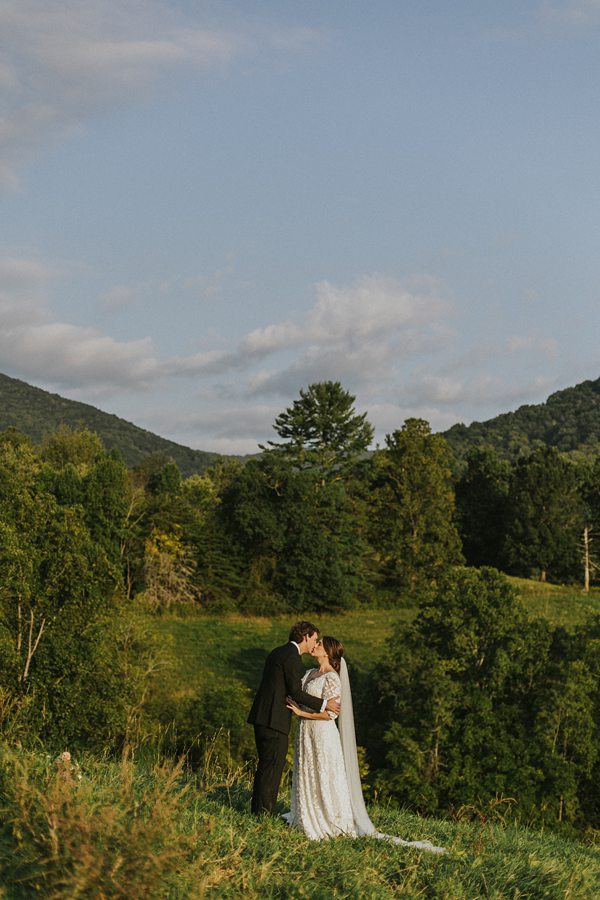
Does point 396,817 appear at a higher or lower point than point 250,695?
higher

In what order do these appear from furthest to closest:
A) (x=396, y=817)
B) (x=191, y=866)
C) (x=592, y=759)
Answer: (x=592, y=759) → (x=396, y=817) → (x=191, y=866)

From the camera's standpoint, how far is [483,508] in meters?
69.1

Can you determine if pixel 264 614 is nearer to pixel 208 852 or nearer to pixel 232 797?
pixel 232 797

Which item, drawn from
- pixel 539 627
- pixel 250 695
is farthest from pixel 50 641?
pixel 539 627

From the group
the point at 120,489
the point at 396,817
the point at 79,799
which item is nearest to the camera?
the point at 79,799

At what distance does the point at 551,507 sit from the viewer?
64562 millimetres

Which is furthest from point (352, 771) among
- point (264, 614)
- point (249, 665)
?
point (264, 614)

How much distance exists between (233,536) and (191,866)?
49.8 meters

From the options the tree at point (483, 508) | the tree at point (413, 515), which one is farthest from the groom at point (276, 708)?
the tree at point (483, 508)

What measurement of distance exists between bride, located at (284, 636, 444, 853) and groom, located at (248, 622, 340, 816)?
0.45 ft

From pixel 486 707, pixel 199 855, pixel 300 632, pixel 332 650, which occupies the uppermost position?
pixel 300 632

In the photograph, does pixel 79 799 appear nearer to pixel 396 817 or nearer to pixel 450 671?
pixel 396 817

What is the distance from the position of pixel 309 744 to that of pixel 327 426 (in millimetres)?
54027

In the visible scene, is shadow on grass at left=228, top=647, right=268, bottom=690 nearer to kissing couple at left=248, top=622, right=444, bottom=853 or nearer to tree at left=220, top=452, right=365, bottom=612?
tree at left=220, top=452, right=365, bottom=612
